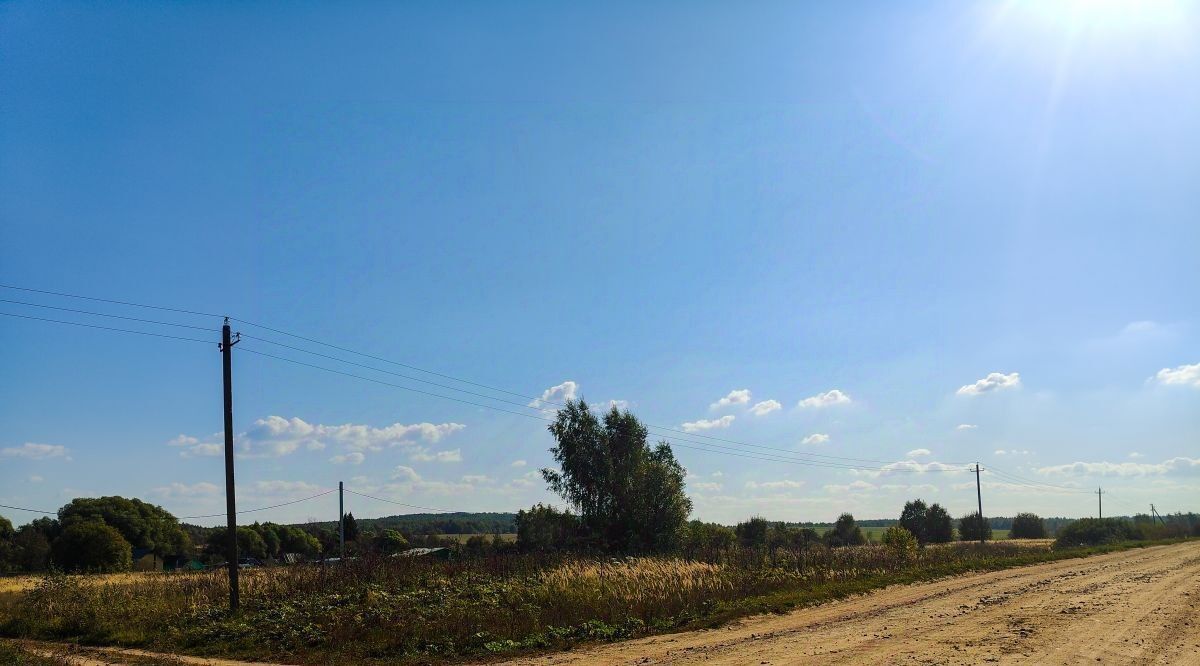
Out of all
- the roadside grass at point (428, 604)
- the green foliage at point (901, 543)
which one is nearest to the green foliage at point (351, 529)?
the roadside grass at point (428, 604)

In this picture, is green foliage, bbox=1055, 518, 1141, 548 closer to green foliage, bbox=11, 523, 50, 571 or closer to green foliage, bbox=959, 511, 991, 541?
green foliage, bbox=959, 511, 991, 541

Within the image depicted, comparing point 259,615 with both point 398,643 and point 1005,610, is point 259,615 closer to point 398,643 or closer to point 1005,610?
point 398,643

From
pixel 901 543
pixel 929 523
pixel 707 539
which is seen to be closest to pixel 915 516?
pixel 929 523

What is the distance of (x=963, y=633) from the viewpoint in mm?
13445

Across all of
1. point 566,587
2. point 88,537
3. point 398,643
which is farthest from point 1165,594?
point 88,537

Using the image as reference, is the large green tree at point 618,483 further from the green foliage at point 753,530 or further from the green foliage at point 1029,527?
the green foliage at point 1029,527

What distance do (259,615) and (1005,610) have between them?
1766 centimetres

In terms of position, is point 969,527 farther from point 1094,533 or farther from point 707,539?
point 707,539

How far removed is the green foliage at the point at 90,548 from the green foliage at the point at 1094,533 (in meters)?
79.9

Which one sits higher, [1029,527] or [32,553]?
[32,553]

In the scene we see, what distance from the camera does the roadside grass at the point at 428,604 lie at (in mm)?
15273

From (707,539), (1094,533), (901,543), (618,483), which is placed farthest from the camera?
(1094,533)

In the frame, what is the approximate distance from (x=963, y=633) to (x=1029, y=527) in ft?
302

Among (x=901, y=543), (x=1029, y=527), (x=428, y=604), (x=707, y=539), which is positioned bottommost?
(x=1029, y=527)
